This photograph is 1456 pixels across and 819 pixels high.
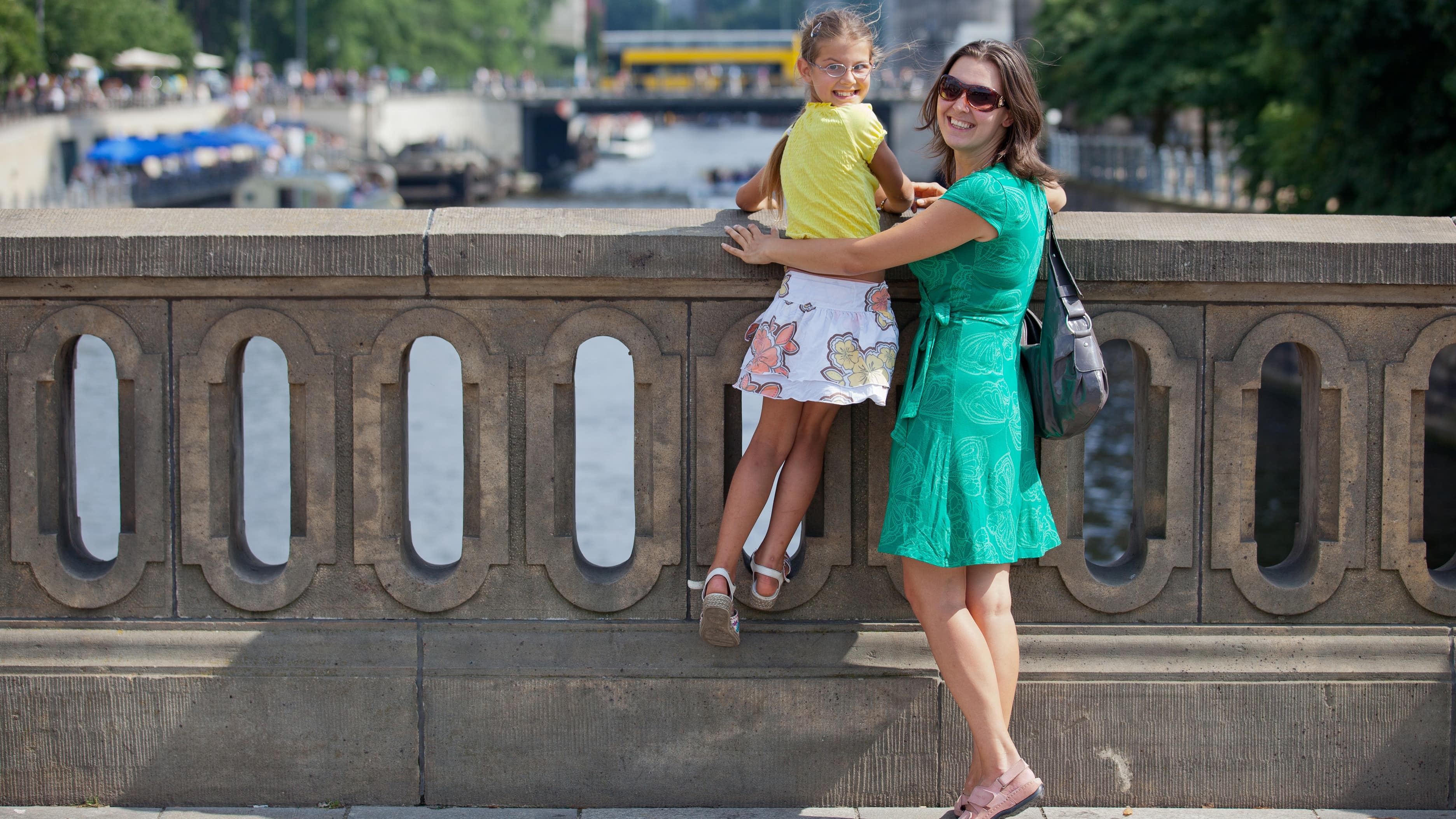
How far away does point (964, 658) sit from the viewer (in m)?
3.50

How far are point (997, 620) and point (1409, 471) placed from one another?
1.17 meters

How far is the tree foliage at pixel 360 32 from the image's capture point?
8925cm

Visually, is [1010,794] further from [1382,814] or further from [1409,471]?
[1409,471]

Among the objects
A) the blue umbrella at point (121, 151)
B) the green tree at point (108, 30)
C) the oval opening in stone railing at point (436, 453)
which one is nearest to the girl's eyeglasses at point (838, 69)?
the oval opening in stone railing at point (436, 453)

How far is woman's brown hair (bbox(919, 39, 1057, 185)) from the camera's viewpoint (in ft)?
11.4

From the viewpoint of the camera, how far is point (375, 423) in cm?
392

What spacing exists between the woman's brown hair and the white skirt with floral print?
0.43 m

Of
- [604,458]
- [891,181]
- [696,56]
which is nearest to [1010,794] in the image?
[891,181]

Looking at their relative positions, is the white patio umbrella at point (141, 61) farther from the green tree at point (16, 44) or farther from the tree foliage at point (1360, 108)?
the tree foliage at point (1360, 108)

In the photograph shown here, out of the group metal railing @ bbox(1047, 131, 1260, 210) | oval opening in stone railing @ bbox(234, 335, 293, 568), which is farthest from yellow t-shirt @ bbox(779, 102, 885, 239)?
metal railing @ bbox(1047, 131, 1260, 210)

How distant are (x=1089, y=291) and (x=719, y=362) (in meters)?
0.91

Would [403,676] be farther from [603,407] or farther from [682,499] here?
[603,407]

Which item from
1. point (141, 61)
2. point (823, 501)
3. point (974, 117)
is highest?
point (141, 61)

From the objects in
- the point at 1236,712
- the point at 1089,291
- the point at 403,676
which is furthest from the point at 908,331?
the point at 403,676
